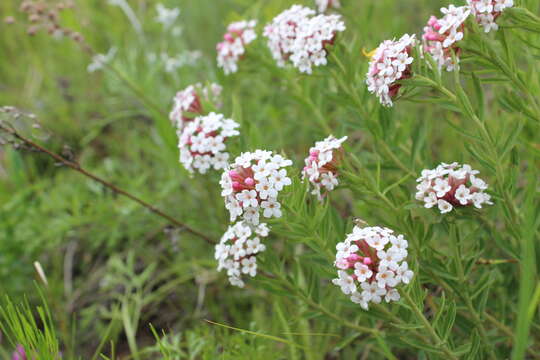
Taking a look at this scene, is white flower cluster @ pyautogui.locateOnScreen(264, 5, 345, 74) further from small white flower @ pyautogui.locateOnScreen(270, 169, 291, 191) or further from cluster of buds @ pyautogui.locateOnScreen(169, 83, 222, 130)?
small white flower @ pyautogui.locateOnScreen(270, 169, 291, 191)

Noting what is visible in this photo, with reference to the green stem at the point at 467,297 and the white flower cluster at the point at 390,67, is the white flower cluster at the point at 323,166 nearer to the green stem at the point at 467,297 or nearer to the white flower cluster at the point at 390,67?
the white flower cluster at the point at 390,67

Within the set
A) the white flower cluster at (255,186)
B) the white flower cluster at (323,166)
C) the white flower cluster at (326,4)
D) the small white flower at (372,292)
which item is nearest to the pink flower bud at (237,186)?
the white flower cluster at (255,186)

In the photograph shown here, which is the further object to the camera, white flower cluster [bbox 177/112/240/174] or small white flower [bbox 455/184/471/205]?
white flower cluster [bbox 177/112/240/174]

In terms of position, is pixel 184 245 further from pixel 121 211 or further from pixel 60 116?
pixel 60 116

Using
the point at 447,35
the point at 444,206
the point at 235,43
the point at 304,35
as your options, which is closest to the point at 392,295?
the point at 444,206

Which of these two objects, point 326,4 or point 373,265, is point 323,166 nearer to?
point 373,265

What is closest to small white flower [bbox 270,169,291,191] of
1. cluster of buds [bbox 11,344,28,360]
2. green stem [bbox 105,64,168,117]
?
cluster of buds [bbox 11,344,28,360]
